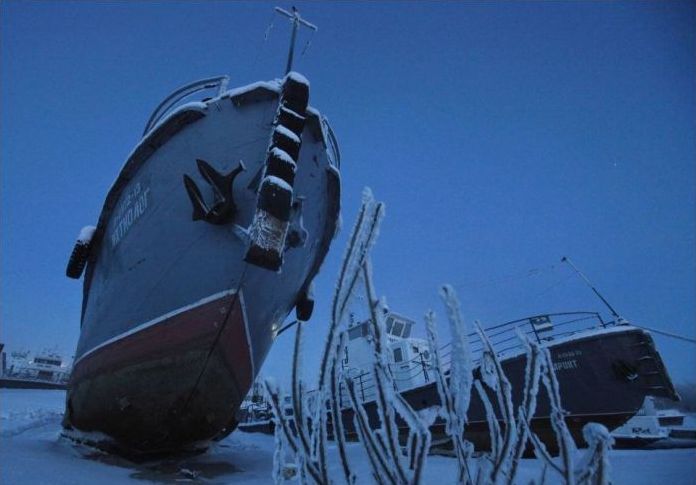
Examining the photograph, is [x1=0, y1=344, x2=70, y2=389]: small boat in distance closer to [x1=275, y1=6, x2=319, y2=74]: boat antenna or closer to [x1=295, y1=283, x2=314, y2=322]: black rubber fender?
[x1=295, y1=283, x2=314, y2=322]: black rubber fender

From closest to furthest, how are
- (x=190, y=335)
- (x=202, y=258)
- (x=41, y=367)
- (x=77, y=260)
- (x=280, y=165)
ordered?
(x=280, y=165), (x=190, y=335), (x=202, y=258), (x=77, y=260), (x=41, y=367)

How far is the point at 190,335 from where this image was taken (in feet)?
15.5

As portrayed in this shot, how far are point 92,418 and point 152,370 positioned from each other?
67.2 inches

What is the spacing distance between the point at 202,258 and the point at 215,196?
0.88 metres

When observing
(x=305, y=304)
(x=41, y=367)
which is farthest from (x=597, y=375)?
(x=41, y=367)

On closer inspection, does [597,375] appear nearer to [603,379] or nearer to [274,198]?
[603,379]

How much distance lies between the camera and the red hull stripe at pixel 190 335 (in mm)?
4707

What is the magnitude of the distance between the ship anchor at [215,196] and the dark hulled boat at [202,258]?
13 millimetres

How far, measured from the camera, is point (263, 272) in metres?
4.98

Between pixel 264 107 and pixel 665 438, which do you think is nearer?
pixel 264 107

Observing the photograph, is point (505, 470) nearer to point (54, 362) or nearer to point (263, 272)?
point (263, 272)

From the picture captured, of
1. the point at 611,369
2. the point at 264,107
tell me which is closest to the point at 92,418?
the point at 264,107

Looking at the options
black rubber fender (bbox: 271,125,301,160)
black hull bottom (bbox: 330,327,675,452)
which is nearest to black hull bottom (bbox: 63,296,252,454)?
black rubber fender (bbox: 271,125,301,160)

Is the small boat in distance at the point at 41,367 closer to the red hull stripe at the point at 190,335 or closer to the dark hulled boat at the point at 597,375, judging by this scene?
the red hull stripe at the point at 190,335
